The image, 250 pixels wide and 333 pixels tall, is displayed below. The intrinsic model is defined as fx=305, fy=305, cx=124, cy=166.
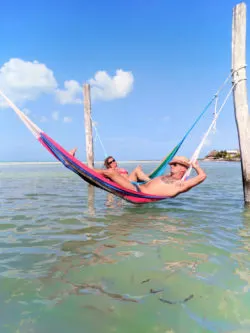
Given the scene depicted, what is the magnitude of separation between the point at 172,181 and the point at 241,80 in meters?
2.27

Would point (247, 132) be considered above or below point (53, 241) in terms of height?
above

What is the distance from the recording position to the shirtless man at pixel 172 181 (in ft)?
16.2

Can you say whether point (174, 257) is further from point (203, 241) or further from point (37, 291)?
point (37, 291)

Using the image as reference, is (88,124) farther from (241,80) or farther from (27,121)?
(241,80)

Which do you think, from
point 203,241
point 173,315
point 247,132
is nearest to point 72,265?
point 173,315

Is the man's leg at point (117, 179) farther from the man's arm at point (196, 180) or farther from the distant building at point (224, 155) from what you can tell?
the distant building at point (224, 155)

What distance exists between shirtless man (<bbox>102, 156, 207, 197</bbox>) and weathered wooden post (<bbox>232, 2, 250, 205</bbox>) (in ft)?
3.80

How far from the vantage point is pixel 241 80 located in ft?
18.1

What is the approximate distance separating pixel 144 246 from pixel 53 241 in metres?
1.06

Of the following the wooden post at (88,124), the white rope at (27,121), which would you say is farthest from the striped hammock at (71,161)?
the wooden post at (88,124)

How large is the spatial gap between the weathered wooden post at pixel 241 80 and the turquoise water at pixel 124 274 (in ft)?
4.64

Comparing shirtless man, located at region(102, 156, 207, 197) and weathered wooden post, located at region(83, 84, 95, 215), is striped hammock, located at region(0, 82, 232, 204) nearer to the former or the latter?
shirtless man, located at region(102, 156, 207, 197)

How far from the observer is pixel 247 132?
18.0 feet

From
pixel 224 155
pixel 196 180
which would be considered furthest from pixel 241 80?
pixel 224 155
